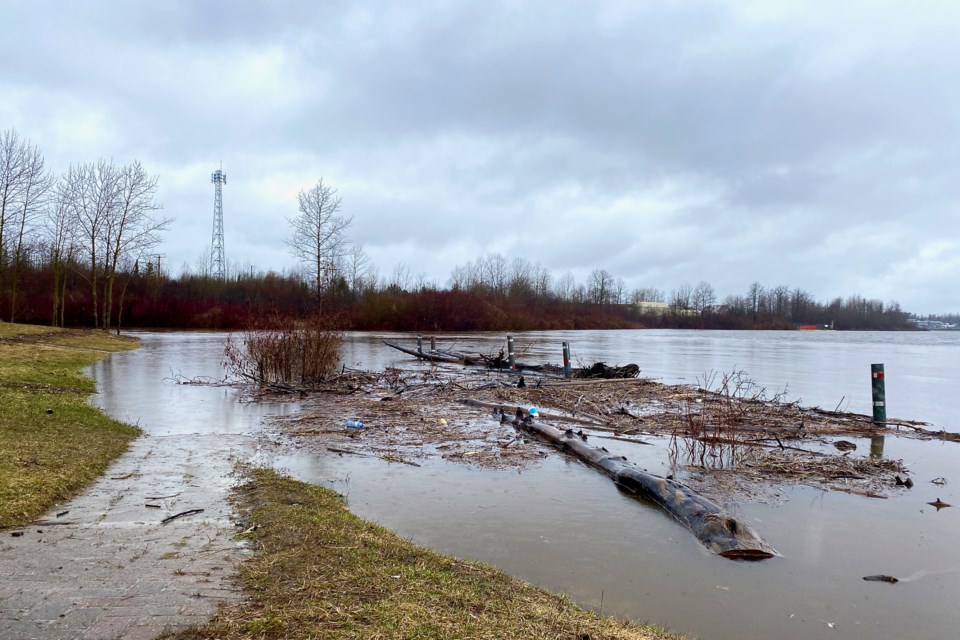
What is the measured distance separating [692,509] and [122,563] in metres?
4.62

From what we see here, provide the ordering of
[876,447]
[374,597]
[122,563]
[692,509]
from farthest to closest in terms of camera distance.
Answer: [876,447] → [692,509] → [122,563] → [374,597]

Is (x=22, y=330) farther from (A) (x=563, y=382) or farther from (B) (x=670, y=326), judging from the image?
(B) (x=670, y=326)

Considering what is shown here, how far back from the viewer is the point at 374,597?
11.0 ft

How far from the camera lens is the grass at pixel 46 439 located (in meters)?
5.12

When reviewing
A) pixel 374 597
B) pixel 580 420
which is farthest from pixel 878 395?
pixel 374 597

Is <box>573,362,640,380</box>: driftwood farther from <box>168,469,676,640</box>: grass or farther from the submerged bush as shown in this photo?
<box>168,469,676,640</box>: grass

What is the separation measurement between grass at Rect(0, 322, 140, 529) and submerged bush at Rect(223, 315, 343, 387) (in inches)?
148

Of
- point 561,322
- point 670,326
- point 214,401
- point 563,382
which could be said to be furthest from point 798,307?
point 214,401

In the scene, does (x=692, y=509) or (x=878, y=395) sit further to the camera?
(x=878, y=395)

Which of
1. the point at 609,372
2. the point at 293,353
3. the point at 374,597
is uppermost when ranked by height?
the point at 293,353

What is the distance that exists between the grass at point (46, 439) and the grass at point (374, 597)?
2130 millimetres

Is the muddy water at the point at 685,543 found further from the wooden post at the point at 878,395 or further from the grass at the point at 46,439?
the grass at the point at 46,439

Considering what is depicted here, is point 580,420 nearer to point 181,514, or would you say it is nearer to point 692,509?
point 692,509

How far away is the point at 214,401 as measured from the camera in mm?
12766
